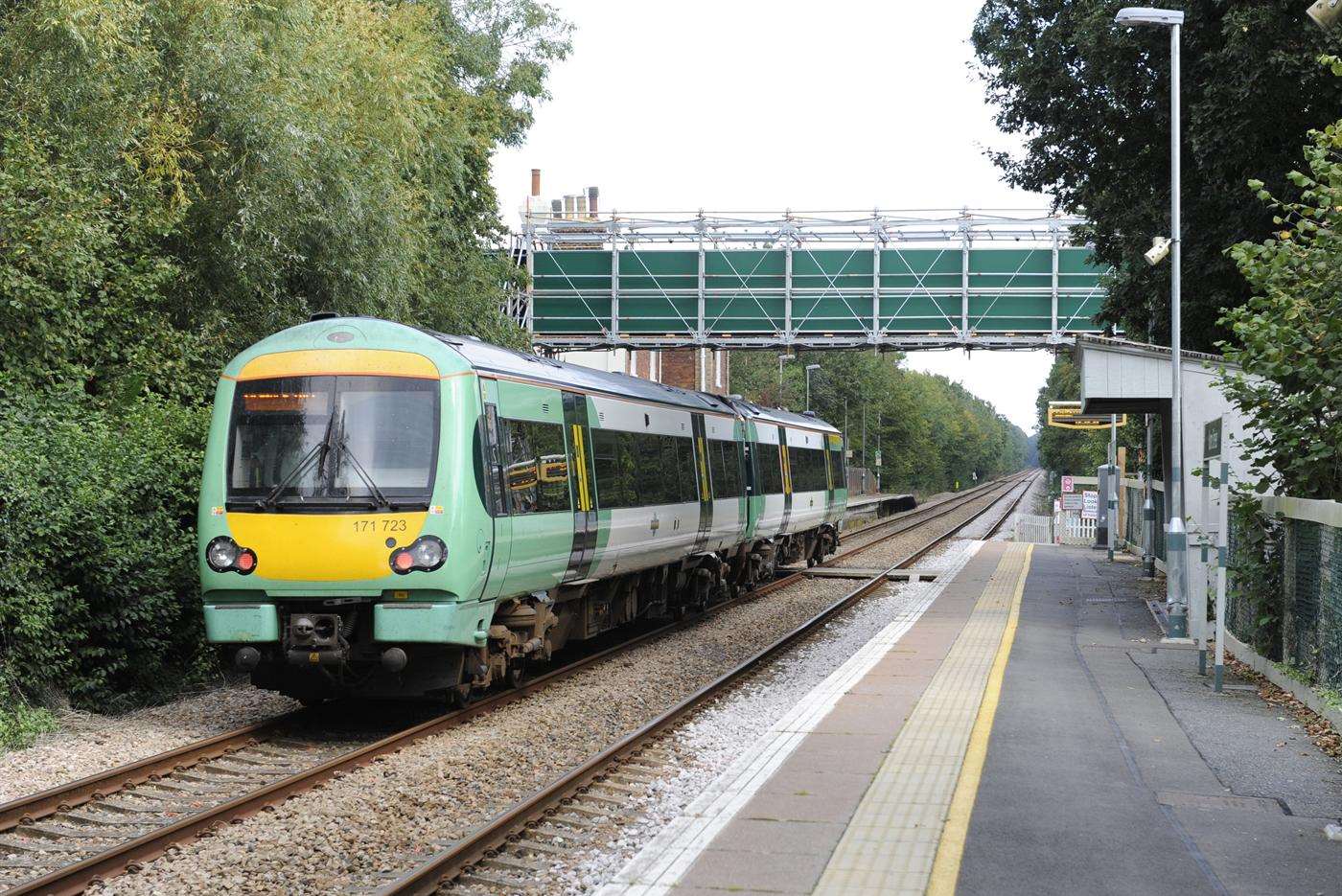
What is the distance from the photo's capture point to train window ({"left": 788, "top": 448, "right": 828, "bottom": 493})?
82.2 feet

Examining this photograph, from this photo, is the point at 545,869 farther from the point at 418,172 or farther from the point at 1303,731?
the point at 418,172

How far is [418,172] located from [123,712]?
10706 mm

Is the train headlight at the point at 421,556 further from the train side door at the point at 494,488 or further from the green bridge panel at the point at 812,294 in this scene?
the green bridge panel at the point at 812,294

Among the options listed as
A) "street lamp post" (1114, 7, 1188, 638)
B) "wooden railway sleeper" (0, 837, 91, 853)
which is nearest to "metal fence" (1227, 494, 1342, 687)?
"street lamp post" (1114, 7, 1188, 638)

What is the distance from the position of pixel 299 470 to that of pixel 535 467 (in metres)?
2.28

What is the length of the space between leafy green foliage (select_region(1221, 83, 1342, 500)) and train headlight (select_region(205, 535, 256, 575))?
9.04 meters

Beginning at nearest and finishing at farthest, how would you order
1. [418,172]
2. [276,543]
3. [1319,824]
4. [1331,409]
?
[1319,824]
[276,543]
[1331,409]
[418,172]

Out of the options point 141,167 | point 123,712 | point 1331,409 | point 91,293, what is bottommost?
point 123,712

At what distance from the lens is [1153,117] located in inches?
851

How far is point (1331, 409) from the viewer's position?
39.5 feet

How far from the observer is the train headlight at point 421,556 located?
9.73 meters

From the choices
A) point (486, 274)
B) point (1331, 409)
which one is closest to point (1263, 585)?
point (1331, 409)

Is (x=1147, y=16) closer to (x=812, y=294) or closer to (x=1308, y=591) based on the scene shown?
(x=1308, y=591)

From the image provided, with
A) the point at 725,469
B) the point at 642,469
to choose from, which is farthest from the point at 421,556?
the point at 725,469
